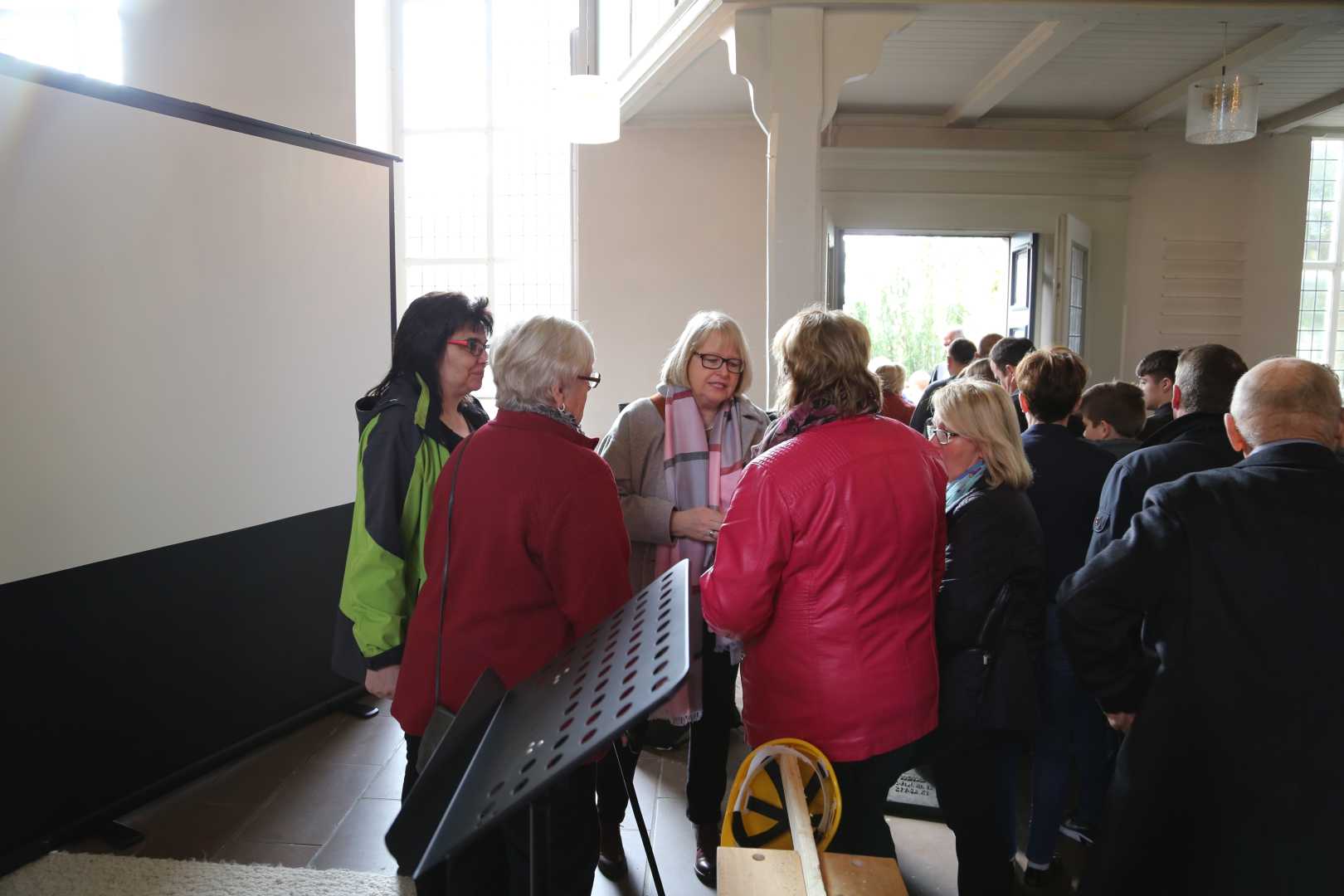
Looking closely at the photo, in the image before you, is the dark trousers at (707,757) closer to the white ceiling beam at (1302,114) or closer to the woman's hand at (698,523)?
the woman's hand at (698,523)

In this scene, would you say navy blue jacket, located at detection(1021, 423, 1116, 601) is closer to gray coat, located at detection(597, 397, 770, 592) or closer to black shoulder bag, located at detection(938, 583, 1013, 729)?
black shoulder bag, located at detection(938, 583, 1013, 729)

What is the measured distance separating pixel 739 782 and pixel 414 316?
53.6 inches

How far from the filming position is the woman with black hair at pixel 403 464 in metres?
1.94

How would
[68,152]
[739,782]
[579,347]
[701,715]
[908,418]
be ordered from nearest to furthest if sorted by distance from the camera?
[739,782]
[579,347]
[701,715]
[68,152]
[908,418]

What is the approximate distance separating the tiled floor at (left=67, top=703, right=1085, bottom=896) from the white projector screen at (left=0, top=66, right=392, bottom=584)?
95 cm

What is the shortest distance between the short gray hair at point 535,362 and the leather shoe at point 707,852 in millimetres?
1527

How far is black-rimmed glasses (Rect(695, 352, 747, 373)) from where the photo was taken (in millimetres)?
2416

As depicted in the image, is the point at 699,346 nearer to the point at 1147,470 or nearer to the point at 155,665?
the point at 1147,470

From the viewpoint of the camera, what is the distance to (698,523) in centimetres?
238

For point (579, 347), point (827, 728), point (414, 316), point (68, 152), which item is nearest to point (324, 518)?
point (68, 152)

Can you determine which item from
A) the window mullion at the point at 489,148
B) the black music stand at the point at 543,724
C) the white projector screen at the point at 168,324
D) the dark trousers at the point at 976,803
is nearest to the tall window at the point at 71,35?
the window mullion at the point at 489,148

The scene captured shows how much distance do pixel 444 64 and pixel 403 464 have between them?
7.18 meters

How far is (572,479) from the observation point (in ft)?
5.09

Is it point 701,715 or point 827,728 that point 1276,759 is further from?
point 701,715
